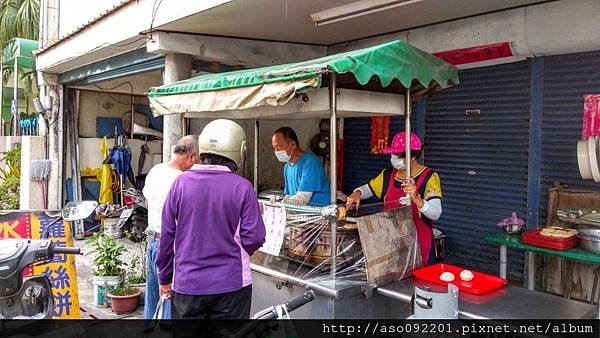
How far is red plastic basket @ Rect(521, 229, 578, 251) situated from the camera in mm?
4238

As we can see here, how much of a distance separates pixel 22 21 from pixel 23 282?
15469 mm

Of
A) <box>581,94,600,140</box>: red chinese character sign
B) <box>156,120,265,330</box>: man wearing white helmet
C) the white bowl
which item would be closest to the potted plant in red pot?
<box>156,120,265,330</box>: man wearing white helmet

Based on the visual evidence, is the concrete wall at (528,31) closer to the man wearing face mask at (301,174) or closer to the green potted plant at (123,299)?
the man wearing face mask at (301,174)

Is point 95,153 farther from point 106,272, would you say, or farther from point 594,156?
point 594,156

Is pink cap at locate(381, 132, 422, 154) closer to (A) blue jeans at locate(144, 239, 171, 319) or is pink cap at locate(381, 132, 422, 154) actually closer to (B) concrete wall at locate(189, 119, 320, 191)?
(A) blue jeans at locate(144, 239, 171, 319)

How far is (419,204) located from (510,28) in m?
2.42

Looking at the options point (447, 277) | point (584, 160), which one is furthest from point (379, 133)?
point (447, 277)

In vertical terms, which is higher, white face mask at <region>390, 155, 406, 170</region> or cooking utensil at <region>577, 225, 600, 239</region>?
white face mask at <region>390, 155, 406, 170</region>

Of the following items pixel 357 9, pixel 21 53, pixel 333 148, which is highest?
pixel 21 53

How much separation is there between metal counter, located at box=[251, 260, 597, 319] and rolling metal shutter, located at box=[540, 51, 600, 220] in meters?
2.07

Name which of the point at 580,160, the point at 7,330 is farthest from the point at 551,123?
the point at 7,330

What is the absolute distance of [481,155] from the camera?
5512 mm

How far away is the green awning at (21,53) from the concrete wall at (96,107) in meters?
1.45

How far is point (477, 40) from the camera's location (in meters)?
5.14
